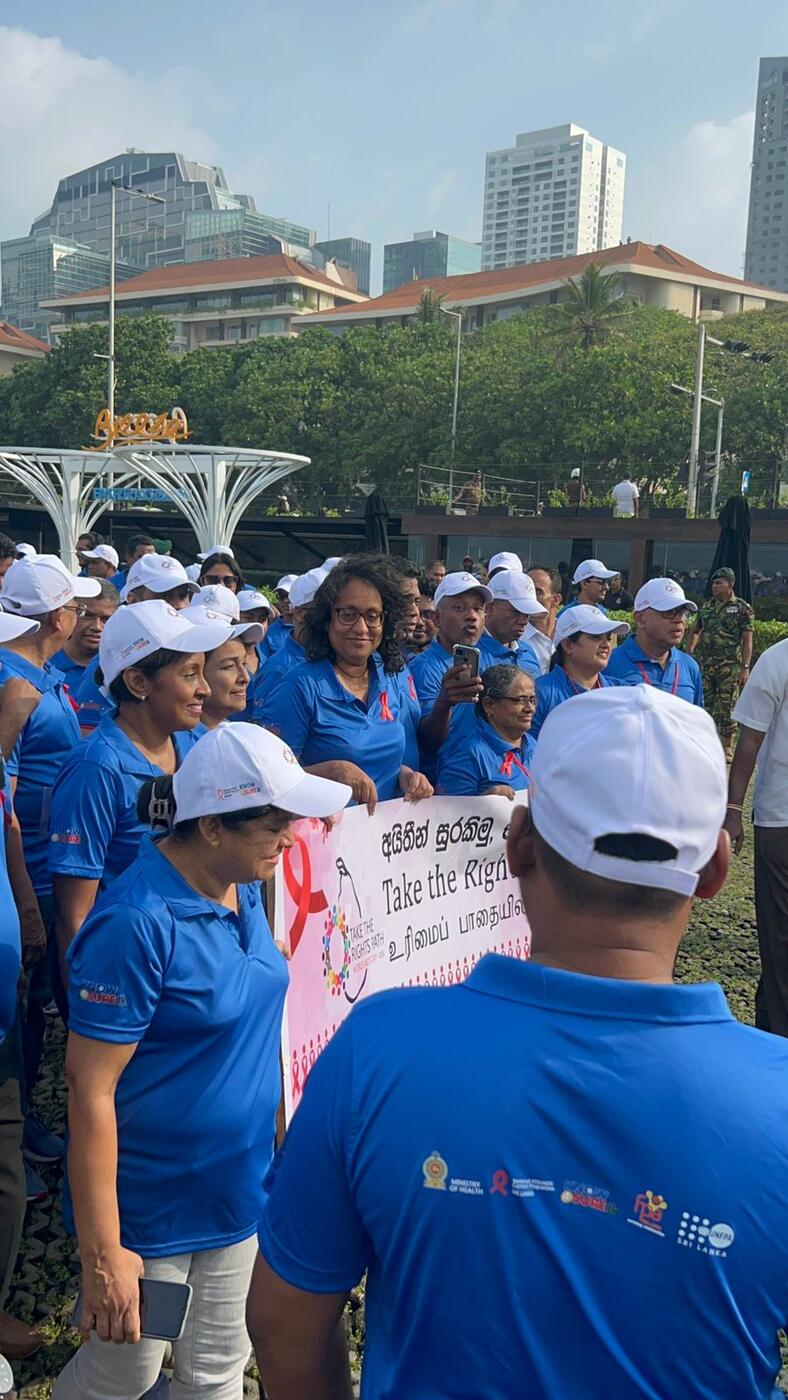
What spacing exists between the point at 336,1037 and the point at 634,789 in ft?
1.50

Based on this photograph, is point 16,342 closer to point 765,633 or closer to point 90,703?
point 765,633

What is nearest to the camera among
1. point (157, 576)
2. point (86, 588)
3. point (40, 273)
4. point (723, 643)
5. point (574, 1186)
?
point (574, 1186)

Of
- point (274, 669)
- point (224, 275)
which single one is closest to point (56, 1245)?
point (274, 669)

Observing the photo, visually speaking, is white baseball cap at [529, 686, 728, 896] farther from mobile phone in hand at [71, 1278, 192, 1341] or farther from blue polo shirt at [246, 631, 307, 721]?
blue polo shirt at [246, 631, 307, 721]

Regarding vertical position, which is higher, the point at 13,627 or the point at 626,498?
the point at 626,498

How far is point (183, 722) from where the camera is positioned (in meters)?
3.49

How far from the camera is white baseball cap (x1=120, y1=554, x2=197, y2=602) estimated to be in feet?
20.4

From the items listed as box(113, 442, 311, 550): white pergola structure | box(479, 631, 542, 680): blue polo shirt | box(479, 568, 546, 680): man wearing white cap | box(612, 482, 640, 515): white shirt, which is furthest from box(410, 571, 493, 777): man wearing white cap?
box(113, 442, 311, 550): white pergola structure

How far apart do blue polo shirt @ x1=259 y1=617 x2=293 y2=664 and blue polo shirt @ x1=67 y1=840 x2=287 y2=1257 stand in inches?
198

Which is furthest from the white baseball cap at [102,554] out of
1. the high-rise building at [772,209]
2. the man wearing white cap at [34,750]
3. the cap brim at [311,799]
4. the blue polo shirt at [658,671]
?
the high-rise building at [772,209]

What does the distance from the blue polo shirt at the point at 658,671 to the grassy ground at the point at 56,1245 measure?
1.49 metres

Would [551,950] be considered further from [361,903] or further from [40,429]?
[40,429]

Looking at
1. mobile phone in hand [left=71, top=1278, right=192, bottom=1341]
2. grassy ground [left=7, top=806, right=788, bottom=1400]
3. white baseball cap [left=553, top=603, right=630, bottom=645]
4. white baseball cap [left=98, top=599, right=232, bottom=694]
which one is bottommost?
grassy ground [left=7, top=806, right=788, bottom=1400]

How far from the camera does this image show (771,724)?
510cm
